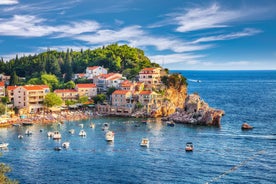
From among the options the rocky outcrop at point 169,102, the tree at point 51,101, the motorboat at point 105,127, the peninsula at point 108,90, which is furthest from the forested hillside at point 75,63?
the motorboat at point 105,127

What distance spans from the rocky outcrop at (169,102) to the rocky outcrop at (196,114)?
265cm

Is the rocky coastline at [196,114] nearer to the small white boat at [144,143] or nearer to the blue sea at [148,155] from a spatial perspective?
the blue sea at [148,155]

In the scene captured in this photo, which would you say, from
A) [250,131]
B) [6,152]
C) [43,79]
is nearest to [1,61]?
[43,79]

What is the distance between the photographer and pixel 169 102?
Answer: 88.4 meters

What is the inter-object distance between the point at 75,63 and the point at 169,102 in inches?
2109

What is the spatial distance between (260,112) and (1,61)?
89.3 meters

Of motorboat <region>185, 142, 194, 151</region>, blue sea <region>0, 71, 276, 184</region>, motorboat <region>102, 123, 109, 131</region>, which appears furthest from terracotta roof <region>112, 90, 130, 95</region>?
motorboat <region>185, 142, 194, 151</region>

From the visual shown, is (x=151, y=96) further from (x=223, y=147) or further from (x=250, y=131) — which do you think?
(x=223, y=147)

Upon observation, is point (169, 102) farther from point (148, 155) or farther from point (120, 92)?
point (148, 155)

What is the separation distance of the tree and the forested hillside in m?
29.9

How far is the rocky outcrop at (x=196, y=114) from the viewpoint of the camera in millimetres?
74500

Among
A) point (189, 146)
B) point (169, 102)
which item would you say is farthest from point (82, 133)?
point (169, 102)

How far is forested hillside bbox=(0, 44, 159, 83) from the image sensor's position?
399ft

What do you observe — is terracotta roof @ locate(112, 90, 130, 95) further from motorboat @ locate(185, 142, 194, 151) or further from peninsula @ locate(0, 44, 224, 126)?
motorboat @ locate(185, 142, 194, 151)
